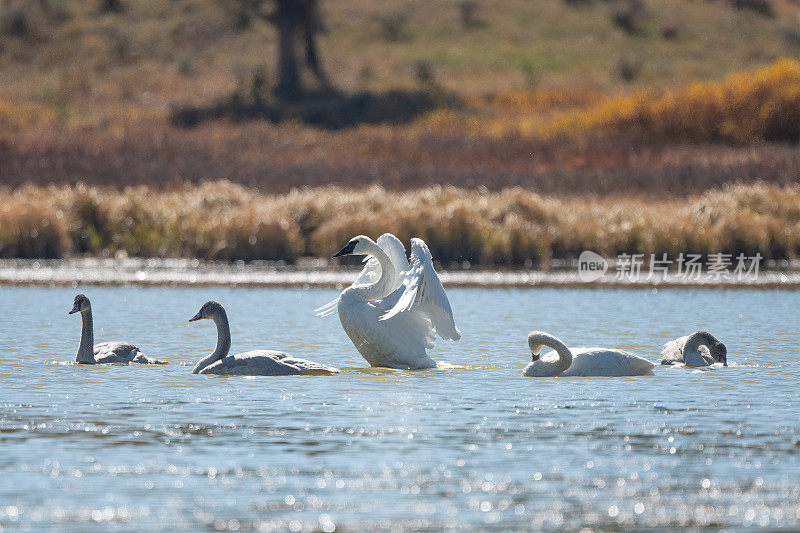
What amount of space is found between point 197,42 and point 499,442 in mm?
56216

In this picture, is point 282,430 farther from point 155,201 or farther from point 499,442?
point 155,201

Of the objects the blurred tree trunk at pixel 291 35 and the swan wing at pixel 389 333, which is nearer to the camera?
the swan wing at pixel 389 333

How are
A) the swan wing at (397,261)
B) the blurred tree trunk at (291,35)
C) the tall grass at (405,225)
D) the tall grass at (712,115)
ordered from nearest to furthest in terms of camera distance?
1. the swan wing at (397,261)
2. the tall grass at (405,225)
3. the tall grass at (712,115)
4. the blurred tree trunk at (291,35)

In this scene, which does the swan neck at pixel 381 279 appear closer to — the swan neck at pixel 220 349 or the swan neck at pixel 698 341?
the swan neck at pixel 220 349

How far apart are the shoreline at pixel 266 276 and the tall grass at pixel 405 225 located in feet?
1.85

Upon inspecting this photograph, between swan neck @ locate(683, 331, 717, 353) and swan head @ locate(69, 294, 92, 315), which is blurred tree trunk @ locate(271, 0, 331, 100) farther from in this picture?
swan neck @ locate(683, 331, 717, 353)

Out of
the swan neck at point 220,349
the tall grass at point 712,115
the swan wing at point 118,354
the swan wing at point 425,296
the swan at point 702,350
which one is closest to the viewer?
the swan neck at point 220,349

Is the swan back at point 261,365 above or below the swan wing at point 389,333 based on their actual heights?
below

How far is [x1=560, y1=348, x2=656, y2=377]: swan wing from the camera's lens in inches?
492

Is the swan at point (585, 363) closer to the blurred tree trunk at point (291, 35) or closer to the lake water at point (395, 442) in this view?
the lake water at point (395, 442)

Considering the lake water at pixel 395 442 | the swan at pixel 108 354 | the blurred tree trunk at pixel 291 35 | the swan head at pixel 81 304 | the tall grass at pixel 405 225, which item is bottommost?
the lake water at pixel 395 442

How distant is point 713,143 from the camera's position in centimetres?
4141

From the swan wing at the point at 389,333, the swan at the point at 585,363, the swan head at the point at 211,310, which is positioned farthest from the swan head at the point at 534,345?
the swan head at the point at 211,310

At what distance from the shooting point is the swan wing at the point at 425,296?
13.0 meters
